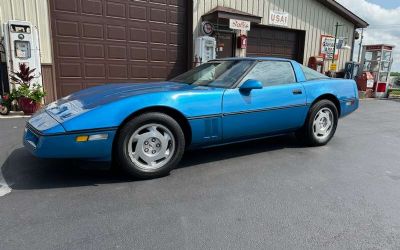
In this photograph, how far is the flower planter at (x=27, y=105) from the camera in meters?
6.41

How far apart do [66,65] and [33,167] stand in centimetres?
521

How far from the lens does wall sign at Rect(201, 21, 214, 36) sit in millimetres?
9336

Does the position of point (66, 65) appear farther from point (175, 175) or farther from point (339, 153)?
point (339, 153)

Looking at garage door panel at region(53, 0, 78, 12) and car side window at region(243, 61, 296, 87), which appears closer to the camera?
car side window at region(243, 61, 296, 87)

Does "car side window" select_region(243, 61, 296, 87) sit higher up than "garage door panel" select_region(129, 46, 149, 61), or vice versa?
"garage door panel" select_region(129, 46, 149, 61)

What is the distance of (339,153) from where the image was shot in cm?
418

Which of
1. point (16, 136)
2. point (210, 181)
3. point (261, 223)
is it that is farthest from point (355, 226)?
point (16, 136)

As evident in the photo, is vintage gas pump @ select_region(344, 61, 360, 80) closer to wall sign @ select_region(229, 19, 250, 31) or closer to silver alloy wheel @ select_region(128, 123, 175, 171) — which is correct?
wall sign @ select_region(229, 19, 250, 31)

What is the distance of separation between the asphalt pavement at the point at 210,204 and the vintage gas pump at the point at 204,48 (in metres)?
5.67

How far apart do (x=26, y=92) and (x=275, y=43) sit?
28.0ft

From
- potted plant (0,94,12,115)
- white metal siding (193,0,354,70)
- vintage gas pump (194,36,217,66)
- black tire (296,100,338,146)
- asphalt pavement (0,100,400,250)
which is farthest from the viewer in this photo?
white metal siding (193,0,354,70)

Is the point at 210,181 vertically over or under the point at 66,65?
under

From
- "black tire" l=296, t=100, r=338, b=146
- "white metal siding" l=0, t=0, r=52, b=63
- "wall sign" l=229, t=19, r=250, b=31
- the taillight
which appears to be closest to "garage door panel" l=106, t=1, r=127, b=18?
"white metal siding" l=0, t=0, r=52, b=63

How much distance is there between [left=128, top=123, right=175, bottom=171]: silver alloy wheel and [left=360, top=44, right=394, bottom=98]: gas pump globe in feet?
43.3
